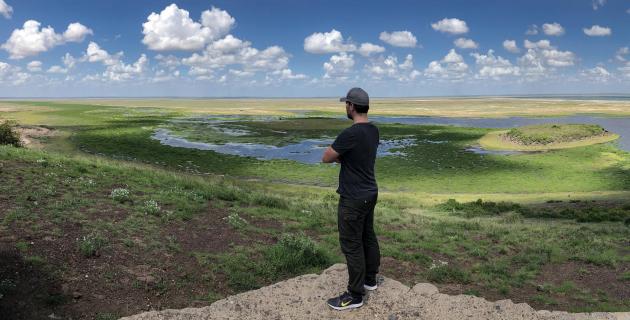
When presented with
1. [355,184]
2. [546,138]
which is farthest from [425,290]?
[546,138]

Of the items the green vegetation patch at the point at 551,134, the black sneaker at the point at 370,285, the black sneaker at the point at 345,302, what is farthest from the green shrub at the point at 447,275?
the green vegetation patch at the point at 551,134

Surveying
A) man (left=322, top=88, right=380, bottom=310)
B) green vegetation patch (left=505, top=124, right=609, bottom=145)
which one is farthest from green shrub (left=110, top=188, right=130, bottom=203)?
green vegetation patch (left=505, top=124, right=609, bottom=145)

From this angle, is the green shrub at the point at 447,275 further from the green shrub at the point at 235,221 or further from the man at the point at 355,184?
the green shrub at the point at 235,221

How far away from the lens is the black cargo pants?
652 cm

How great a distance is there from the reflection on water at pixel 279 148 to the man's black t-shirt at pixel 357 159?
1591 inches

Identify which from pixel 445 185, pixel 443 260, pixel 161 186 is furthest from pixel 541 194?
pixel 161 186

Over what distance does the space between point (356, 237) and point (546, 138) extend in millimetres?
64510

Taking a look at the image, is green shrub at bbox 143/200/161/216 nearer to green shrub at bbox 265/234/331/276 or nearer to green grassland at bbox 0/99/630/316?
green grassland at bbox 0/99/630/316

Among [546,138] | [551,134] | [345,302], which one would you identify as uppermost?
[551,134]

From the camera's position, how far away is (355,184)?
651 cm

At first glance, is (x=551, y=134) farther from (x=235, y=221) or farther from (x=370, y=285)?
(x=370, y=285)

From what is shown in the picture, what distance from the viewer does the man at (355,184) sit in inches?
249

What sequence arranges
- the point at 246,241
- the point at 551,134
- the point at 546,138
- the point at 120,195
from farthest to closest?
the point at 551,134 < the point at 546,138 < the point at 120,195 < the point at 246,241

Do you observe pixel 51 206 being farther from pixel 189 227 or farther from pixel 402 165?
pixel 402 165
